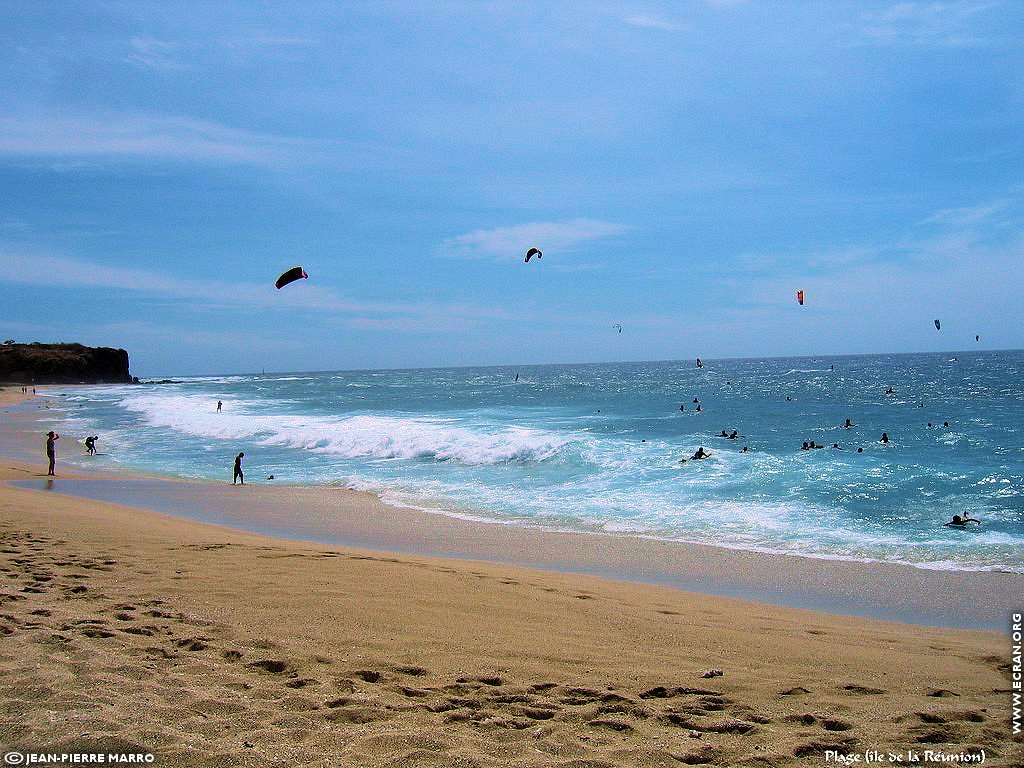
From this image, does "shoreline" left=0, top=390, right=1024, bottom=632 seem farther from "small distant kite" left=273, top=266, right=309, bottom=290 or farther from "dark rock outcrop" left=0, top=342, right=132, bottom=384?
"dark rock outcrop" left=0, top=342, right=132, bottom=384

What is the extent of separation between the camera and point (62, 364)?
9450 cm

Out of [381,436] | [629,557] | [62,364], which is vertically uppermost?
[62,364]

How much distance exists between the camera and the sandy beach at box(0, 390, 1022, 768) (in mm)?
3566

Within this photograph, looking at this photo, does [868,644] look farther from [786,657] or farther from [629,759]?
[629,759]

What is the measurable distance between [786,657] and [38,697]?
5.16 metres

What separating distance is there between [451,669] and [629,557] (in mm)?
5926

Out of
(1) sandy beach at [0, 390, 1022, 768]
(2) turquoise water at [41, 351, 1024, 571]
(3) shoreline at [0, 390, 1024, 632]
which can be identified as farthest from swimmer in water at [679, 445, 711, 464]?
(1) sandy beach at [0, 390, 1022, 768]

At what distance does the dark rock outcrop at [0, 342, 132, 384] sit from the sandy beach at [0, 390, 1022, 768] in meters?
103

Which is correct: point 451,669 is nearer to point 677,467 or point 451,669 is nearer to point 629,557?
point 629,557

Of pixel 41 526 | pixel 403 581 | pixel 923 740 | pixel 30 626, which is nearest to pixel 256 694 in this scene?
pixel 30 626

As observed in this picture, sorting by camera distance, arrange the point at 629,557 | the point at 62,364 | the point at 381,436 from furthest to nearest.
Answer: the point at 62,364 < the point at 381,436 < the point at 629,557

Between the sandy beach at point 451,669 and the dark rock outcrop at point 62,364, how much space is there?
103 meters

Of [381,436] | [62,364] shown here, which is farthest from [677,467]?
[62,364]

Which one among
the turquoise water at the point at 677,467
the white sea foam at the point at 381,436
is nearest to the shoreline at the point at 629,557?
the turquoise water at the point at 677,467
